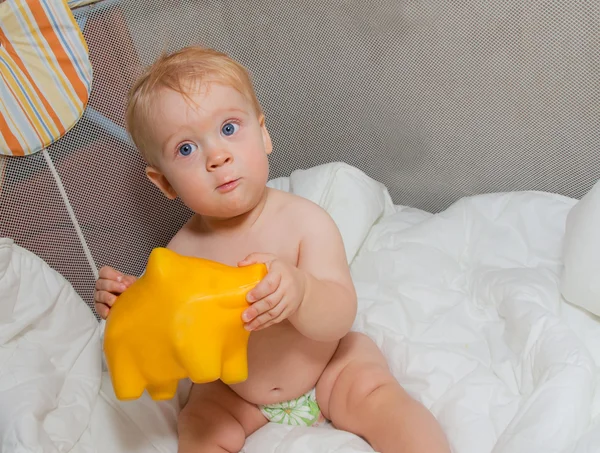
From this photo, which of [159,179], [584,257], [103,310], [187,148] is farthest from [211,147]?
[584,257]

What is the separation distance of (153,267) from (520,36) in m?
0.63

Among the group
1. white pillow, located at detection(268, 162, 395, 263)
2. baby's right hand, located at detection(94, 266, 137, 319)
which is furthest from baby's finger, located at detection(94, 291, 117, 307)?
white pillow, located at detection(268, 162, 395, 263)

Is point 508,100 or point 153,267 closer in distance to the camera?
point 153,267

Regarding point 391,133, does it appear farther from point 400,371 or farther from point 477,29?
point 400,371

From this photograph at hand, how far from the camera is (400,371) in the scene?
958mm

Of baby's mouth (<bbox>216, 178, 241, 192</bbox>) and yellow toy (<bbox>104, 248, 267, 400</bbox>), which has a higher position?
baby's mouth (<bbox>216, 178, 241, 192</bbox>)

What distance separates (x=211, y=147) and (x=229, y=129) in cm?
4

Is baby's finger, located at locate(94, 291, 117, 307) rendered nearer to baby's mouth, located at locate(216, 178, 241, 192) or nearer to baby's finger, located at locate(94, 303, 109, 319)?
baby's finger, located at locate(94, 303, 109, 319)

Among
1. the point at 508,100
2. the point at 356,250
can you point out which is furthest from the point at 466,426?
the point at 508,100

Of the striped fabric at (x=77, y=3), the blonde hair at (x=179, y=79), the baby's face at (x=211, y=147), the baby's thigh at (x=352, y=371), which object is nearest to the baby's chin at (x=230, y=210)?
the baby's face at (x=211, y=147)

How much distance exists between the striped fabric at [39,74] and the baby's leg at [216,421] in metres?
0.42

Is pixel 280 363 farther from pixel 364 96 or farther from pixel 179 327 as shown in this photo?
pixel 364 96

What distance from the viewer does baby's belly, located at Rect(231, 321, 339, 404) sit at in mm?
897

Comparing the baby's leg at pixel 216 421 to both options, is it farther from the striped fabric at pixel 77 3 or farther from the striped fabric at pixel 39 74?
the striped fabric at pixel 77 3
